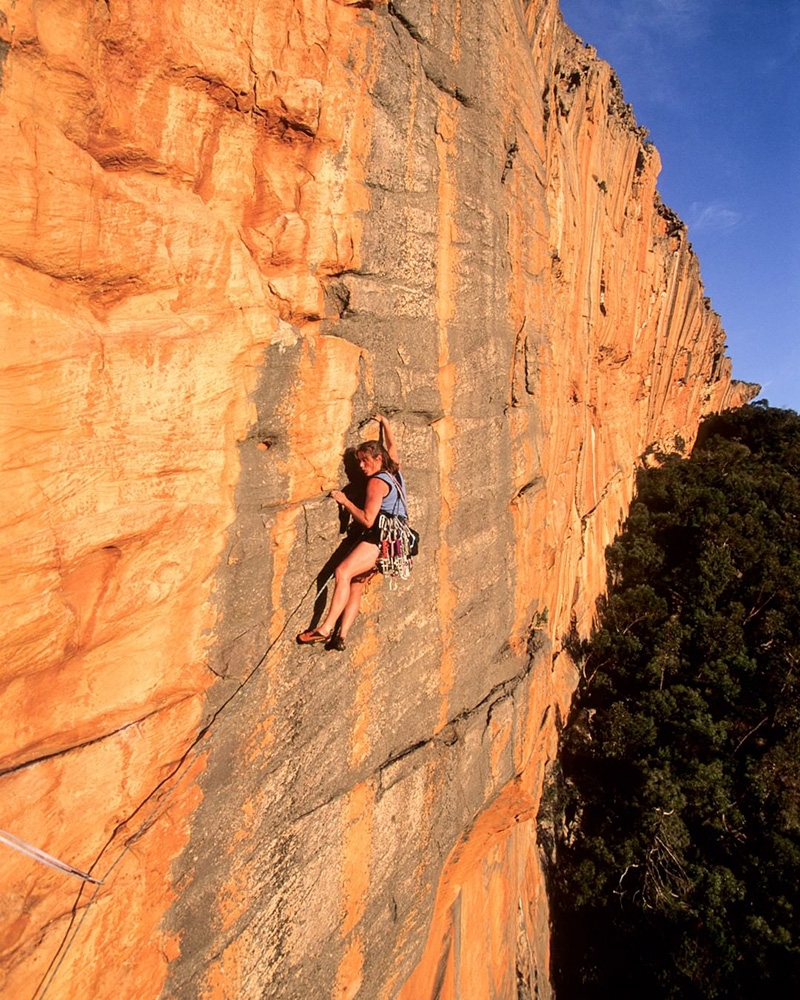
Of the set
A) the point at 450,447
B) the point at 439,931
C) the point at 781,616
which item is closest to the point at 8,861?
the point at 450,447

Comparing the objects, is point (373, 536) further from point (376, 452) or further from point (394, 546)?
point (376, 452)

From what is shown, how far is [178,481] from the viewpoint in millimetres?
3928

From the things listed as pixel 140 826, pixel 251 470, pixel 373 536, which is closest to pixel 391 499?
pixel 373 536

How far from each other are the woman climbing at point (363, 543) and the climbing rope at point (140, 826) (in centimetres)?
27

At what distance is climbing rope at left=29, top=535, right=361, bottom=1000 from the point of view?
3.54 m

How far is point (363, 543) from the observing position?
482 centimetres

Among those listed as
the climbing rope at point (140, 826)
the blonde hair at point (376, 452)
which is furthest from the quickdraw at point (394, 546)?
the climbing rope at point (140, 826)

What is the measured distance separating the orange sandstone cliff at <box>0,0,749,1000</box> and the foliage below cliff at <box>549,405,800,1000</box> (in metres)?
4.71

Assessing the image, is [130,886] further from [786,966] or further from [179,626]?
[786,966]

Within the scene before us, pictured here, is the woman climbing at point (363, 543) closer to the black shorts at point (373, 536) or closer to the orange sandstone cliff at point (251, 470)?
the black shorts at point (373, 536)

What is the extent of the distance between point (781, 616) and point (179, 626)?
13.7 metres

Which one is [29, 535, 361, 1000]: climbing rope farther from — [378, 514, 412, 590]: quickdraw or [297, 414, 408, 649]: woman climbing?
[378, 514, 412, 590]: quickdraw

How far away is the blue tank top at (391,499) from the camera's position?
15.6ft

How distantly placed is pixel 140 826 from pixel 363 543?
7.71 feet
